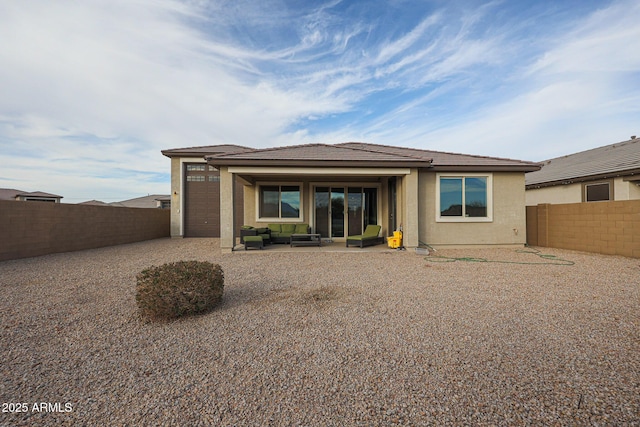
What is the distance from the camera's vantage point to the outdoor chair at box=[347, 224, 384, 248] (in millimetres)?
10133

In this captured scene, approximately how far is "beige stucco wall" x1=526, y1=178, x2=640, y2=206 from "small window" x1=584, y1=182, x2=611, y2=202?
23 cm

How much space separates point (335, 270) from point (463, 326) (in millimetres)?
3591

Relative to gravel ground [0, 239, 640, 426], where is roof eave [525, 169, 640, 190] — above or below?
above

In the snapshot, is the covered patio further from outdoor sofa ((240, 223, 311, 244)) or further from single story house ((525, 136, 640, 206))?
single story house ((525, 136, 640, 206))

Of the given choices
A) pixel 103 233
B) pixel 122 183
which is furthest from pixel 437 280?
pixel 122 183

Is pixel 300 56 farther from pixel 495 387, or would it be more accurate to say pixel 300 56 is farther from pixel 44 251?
pixel 495 387

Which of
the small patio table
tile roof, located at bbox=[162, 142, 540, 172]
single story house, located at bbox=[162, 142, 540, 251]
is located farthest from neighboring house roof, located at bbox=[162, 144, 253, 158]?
the small patio table

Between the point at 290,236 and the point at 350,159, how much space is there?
12.3 ft

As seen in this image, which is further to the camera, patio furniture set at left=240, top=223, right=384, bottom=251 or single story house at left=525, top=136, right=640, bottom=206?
single story house at left=525, top=136, right=640, bottom=206

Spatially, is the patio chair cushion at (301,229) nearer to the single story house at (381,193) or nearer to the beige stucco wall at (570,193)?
the single story house at (381,193)

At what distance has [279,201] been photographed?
12.1 m

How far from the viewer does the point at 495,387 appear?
7.23ft

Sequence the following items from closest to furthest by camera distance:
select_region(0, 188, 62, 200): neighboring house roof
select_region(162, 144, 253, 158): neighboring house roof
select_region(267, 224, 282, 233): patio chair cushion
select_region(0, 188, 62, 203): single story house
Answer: select_region(267, 224, 282, 233): patio chair cushion, select_region(162, 144, 253, 158): neighboring house roof, select_region(0, 188, 62, 203): single story house, select_region(0, 188, 62, 200): neighboring house roof

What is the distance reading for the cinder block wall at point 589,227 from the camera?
791cm
